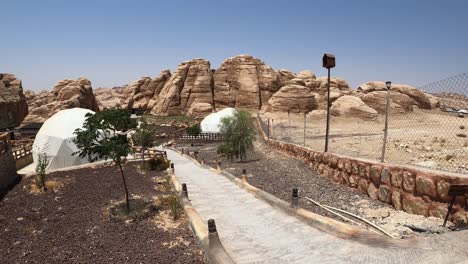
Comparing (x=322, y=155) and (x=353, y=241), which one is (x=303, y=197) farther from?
(x=353, y=241)

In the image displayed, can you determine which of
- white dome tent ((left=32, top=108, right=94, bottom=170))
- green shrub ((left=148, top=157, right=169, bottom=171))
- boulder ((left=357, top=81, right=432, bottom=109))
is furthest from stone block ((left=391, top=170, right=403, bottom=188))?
boulder ((left=357, top=81, right=432, bottom=109))

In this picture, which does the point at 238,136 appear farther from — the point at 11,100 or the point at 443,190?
the point at 11,100

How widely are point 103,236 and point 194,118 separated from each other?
51130mm

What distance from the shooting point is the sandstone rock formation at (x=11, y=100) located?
61.7m

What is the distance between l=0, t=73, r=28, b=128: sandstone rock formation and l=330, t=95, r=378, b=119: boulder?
60363 mm

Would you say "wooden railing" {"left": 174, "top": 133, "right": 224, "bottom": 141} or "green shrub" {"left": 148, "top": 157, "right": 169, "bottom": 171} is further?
"wooden railing" {"left": 174, "top": 133, "right": 224, "bottom": 141}

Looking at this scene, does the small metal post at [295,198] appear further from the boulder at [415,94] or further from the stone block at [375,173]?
the boulder at [415,94]

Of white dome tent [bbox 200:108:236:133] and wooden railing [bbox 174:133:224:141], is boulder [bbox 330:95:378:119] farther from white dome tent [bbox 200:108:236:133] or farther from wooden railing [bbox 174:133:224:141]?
wooden railing [bbox 174:133:224:141]

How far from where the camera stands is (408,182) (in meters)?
8.26

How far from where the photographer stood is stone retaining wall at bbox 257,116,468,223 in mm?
7137

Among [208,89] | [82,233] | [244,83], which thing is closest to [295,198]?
[82,233]

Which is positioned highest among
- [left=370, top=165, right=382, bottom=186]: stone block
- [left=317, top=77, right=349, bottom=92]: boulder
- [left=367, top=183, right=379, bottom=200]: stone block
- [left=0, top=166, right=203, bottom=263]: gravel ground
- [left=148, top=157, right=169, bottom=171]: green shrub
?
[left=317, top=77, right=349, bottom=92]: boulder

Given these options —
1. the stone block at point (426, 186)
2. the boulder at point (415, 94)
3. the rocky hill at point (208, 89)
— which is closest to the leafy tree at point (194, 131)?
the rocky hill at point (208, 89)

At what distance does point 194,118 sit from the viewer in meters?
58.4
